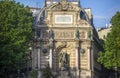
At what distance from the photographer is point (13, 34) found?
72500 millimetres

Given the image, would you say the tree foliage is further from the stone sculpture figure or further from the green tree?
the green tree

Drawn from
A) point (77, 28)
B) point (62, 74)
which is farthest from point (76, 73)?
point (77, 28)

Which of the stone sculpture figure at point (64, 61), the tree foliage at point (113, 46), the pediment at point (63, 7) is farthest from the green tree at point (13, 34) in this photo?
the tree foliage at point (113, 46)

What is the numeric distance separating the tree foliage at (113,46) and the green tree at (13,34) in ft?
40.2

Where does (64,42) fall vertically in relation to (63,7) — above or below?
below

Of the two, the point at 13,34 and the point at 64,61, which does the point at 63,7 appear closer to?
the point at 64,61

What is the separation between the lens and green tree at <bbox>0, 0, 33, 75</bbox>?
68812mm

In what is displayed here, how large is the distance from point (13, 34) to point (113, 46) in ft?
49.6

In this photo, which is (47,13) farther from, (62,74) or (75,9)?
(62,74)

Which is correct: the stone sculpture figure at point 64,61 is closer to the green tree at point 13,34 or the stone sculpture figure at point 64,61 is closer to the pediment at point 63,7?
the pediment at point 63,7

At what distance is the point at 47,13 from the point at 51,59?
8.13 meters

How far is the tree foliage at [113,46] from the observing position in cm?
7512

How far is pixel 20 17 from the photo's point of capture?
259 ft

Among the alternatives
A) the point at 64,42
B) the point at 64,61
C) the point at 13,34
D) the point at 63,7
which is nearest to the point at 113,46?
the point at 64,61
